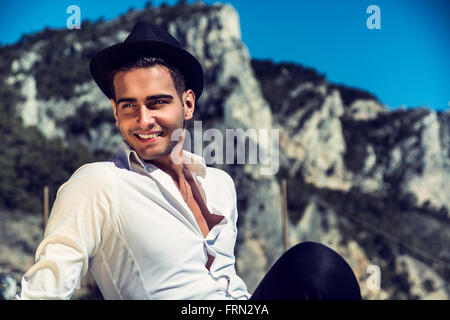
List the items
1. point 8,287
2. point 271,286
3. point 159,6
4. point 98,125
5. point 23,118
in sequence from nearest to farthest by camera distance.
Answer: point 271,286 < point 8,287 < point 23,118 < point 98,125 < point 159,6

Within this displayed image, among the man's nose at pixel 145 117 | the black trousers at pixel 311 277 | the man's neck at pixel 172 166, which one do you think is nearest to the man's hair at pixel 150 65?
the man's nose at pixel 145 117

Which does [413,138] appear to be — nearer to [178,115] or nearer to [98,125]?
[98,125]

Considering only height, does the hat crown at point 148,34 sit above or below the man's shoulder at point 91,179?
above

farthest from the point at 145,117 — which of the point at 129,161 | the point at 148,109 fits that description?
the point at 129,161

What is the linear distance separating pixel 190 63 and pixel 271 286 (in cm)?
82

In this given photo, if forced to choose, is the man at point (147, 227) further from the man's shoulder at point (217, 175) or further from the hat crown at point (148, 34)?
the man's shoulder at point (217, 175)

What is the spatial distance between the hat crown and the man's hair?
0.07 m

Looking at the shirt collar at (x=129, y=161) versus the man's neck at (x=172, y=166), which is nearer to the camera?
the shirt collar at (x=129, y=161)

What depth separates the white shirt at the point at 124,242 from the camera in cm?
151

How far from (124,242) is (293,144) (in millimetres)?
61020

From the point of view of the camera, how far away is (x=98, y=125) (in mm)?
48938

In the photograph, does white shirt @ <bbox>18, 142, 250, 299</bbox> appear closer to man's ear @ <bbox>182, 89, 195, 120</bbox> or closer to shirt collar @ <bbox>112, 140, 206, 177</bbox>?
shirt collar @ <bbox>112, 140, 206, 177</bbox>

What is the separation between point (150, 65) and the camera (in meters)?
1.87
